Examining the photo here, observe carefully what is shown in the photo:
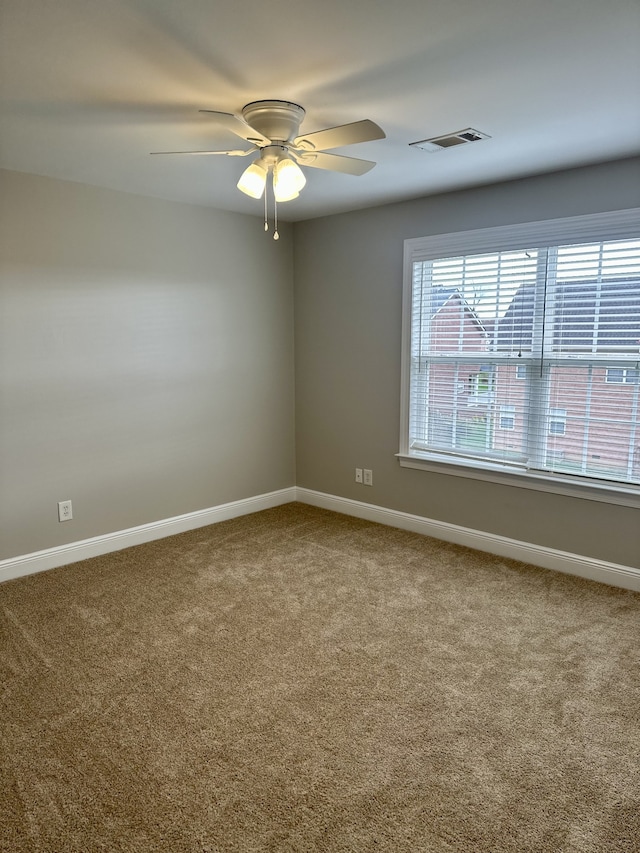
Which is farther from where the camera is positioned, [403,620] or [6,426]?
[6,426]

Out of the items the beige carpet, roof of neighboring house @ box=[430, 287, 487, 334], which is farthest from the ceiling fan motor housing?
the beige carpet

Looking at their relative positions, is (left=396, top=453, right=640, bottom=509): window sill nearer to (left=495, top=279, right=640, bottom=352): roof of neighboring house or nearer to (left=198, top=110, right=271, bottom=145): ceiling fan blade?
(left=495, top=279, right=640, bottom=352): roof of neighboring house

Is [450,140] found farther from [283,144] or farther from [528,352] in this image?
[528,352]

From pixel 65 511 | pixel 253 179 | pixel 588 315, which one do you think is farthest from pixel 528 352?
pixel 65 511

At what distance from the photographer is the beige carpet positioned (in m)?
1.69

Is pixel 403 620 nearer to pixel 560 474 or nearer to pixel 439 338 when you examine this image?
pixel 560 474

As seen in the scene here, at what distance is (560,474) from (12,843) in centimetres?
305

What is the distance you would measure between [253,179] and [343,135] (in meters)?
0.40

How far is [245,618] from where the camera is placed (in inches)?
115

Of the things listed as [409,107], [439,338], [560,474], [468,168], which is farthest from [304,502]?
[409,107]

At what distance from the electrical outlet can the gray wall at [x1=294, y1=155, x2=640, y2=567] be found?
76.4 inches

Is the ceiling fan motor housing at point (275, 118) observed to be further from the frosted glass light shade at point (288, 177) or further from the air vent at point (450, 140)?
the air vent at point (450, 140)

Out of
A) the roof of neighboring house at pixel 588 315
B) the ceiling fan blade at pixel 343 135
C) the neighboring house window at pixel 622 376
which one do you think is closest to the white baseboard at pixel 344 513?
the neighboring house window at pixel 622 376

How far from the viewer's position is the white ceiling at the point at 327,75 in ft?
5.42
